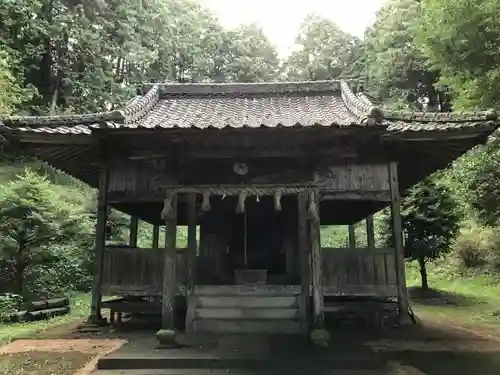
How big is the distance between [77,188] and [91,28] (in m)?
11.5

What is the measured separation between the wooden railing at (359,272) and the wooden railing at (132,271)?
3.58 meters

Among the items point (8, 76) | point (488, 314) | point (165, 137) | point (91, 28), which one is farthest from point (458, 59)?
point (91, 28)

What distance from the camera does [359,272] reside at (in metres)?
9.19

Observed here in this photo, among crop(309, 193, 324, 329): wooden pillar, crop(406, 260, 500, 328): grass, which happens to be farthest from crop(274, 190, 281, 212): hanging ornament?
crop(406, 260, 500, 328): grass

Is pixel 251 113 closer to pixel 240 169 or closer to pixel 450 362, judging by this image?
pixel 240 169

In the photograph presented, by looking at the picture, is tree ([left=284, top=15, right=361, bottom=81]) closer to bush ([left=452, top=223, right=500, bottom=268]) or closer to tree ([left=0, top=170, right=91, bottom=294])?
bush ([left=452, top=223, right=500, bottom=268])

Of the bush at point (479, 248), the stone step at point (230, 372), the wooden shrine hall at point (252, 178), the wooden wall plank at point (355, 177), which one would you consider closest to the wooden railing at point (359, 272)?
the wooden shrine hall at point (252, 178)

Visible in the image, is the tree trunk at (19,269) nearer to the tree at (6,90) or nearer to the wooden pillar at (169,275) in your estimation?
the tree at (6,90)

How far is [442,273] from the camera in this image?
20906 mm

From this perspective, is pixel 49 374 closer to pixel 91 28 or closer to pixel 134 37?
pixel 91 28

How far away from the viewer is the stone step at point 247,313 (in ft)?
28.5

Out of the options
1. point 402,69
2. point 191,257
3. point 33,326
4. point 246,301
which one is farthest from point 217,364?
point 402,69

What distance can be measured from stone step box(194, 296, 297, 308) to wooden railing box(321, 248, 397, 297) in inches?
34.2

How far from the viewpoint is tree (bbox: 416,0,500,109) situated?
11.6 metres
